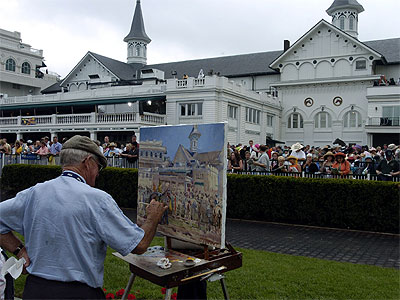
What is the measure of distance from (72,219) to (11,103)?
48988 millimetres

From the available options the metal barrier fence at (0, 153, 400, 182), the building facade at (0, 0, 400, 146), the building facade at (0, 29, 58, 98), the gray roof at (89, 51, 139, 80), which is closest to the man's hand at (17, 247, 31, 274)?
the metal barrier fence at (0, 153, 400, 182)

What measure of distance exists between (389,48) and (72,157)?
47780mm

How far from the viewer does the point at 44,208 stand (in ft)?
9.00

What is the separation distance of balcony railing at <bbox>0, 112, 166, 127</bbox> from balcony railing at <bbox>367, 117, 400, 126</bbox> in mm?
19776

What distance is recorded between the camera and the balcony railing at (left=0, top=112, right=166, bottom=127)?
114ft

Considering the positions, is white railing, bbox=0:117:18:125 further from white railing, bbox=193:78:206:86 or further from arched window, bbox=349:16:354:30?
arched window, bbox=349:16:354:30

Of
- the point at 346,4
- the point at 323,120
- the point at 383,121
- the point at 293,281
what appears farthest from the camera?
the point at 346,4

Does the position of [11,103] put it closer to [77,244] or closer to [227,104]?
[227,104]

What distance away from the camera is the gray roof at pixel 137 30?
204ft

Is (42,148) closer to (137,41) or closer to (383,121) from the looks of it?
(383,121)

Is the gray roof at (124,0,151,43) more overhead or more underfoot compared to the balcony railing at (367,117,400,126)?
more overhead

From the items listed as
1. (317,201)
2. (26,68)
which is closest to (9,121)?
(26,68)

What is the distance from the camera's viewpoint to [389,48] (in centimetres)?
4347

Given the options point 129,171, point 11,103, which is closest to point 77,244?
point 129,171
